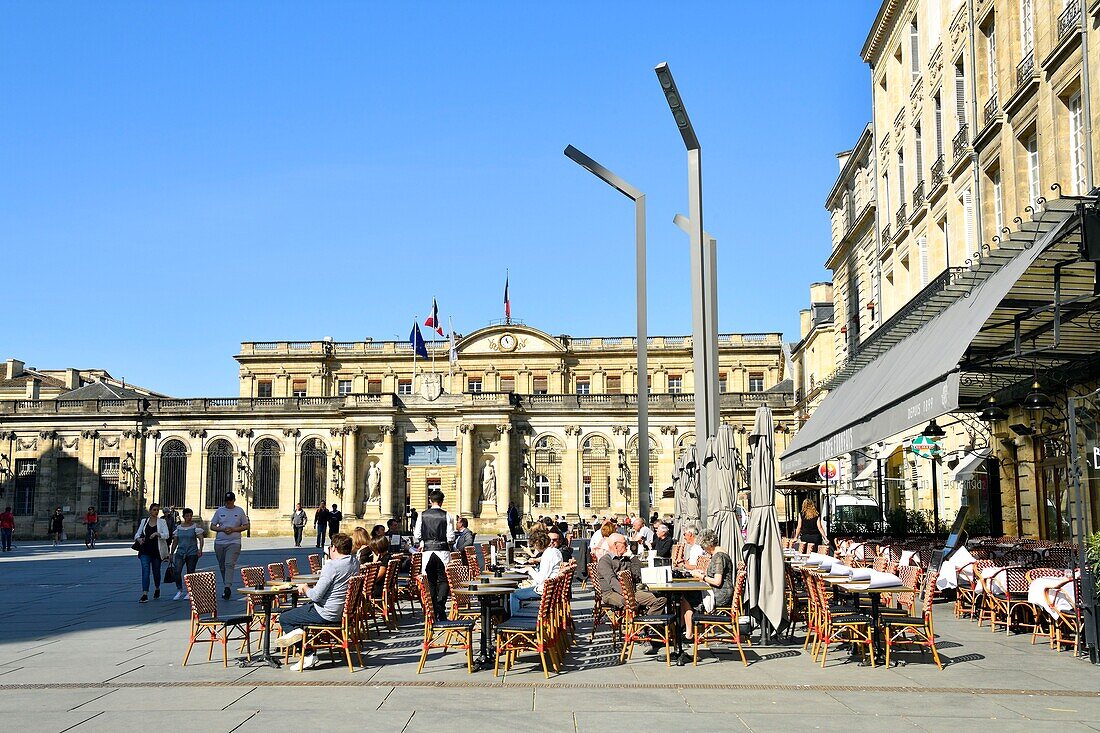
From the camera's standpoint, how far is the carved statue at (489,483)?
52.2m

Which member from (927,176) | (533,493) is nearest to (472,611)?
(927,176)

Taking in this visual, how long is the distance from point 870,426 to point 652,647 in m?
4.61

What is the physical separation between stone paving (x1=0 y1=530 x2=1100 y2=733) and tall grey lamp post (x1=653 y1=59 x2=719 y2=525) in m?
5.77

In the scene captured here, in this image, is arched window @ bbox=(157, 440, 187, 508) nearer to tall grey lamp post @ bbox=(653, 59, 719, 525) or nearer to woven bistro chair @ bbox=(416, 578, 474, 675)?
tall grey lamp post @ bbox=(653, 59, 719, 525)

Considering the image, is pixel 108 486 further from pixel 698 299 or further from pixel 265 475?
pixel 698 299

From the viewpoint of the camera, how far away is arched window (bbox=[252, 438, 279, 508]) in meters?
53.2

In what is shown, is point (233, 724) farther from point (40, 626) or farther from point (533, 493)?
point (533, 493)

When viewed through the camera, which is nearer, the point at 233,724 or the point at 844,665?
the point at 233,724

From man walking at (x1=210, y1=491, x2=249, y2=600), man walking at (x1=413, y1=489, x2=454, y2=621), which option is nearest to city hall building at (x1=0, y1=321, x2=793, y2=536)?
man walking at (x1=210, y1=491, x2=249, y2=600)

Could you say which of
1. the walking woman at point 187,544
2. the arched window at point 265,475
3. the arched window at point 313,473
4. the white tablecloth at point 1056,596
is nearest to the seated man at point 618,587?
the white tablecloth at point 1056,596

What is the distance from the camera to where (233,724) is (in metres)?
7.71

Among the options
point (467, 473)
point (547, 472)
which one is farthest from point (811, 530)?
point (547, 472)

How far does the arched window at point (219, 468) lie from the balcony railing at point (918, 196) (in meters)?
38.0

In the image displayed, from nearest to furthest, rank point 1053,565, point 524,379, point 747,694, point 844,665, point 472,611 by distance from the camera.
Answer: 1. point 747,694
2. point 844,665
3. point 472,611
4. point 1053,565
5. point 524,379
